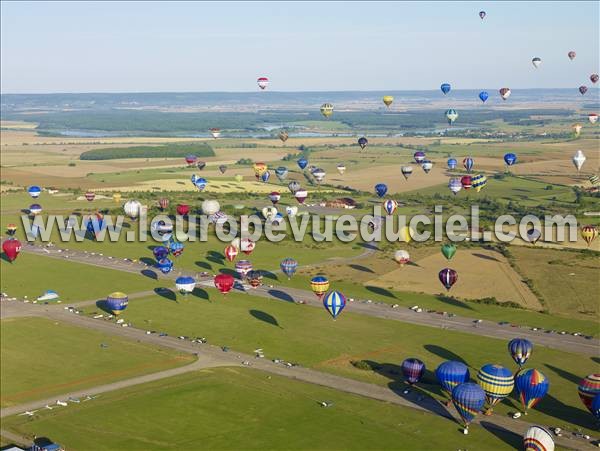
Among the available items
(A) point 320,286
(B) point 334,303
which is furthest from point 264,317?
(B) point 334,303

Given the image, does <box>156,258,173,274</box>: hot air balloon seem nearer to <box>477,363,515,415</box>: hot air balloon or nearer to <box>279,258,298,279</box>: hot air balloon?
<box>279,258,298,279</box>: hot air balloon

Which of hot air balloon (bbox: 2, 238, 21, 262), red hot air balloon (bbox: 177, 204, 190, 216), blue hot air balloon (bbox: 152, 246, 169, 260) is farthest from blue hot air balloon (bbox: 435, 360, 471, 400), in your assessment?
red hot air balloon (bbox: 177, 204, 190, 216)

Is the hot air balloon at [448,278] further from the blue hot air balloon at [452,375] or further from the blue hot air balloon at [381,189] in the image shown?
the blue hot air balloon at [381,189]

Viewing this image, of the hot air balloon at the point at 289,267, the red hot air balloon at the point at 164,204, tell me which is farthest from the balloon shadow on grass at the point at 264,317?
the red hot air balloon at the point at 164,204

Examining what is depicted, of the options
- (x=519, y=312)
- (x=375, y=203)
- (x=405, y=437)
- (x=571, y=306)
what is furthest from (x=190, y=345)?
(x=375, y=203)

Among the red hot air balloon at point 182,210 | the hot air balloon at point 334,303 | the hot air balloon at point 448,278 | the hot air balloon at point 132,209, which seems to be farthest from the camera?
the red hot air balloon at point 182,210
